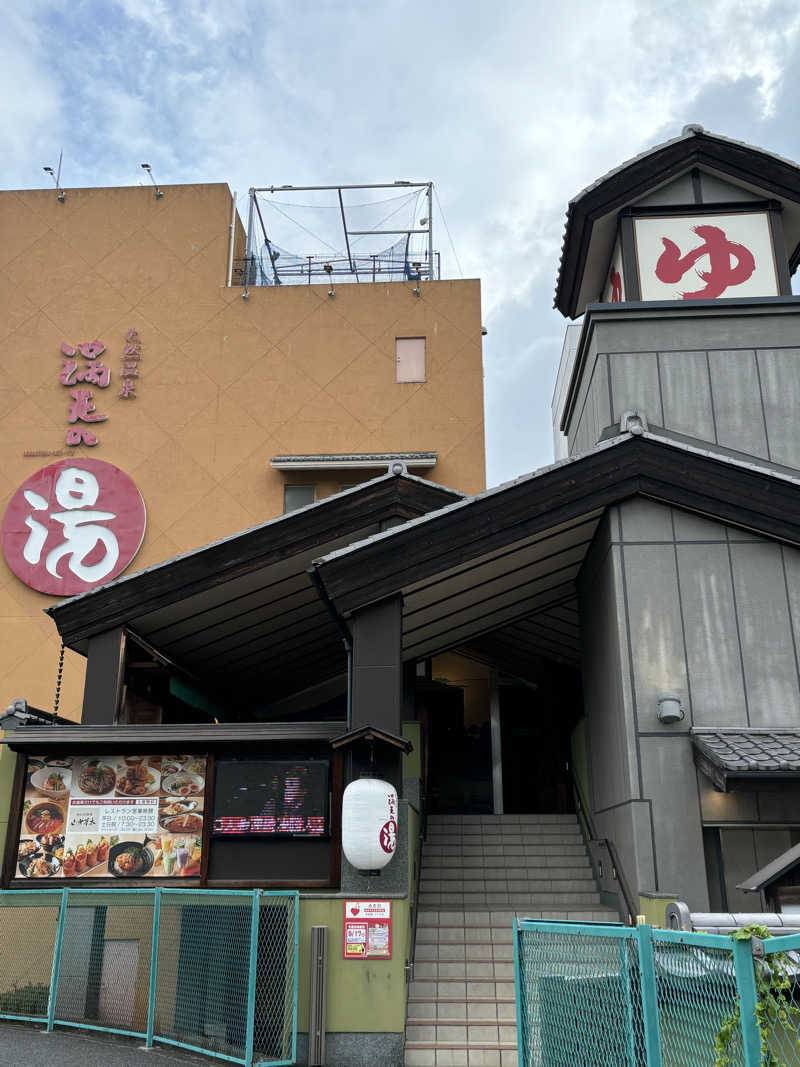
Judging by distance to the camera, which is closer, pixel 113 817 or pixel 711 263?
pixel 113 817

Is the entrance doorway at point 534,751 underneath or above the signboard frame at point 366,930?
above

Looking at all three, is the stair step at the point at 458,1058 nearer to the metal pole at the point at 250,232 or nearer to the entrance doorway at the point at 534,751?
the entrance doorway at the point at 534,751

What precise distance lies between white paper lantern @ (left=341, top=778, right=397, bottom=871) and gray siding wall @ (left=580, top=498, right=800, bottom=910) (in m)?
2.62

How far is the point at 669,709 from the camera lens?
33.4 feet

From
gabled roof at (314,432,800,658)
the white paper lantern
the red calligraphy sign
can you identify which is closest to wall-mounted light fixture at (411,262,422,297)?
the red calligraphy sign

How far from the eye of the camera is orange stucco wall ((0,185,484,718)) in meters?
21.4

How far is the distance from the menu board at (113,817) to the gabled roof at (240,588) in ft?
7.07

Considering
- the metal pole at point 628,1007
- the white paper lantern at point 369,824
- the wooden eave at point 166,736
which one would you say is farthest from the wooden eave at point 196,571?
the metal pole at point 628,1007

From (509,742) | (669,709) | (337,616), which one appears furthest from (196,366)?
(669,709)

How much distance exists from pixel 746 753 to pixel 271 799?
5.01 meters

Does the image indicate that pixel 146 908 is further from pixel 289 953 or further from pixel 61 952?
pixel 289 953

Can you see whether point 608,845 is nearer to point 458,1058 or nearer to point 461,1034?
point 461,1034

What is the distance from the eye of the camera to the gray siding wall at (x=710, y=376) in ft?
44.7

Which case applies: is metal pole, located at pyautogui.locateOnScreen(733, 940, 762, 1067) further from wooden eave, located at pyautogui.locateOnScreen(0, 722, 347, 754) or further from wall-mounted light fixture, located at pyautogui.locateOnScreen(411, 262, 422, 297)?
wall-mounted light fixture, located at pyautogui.locateOnScreen(411, 262, 422, 297)
